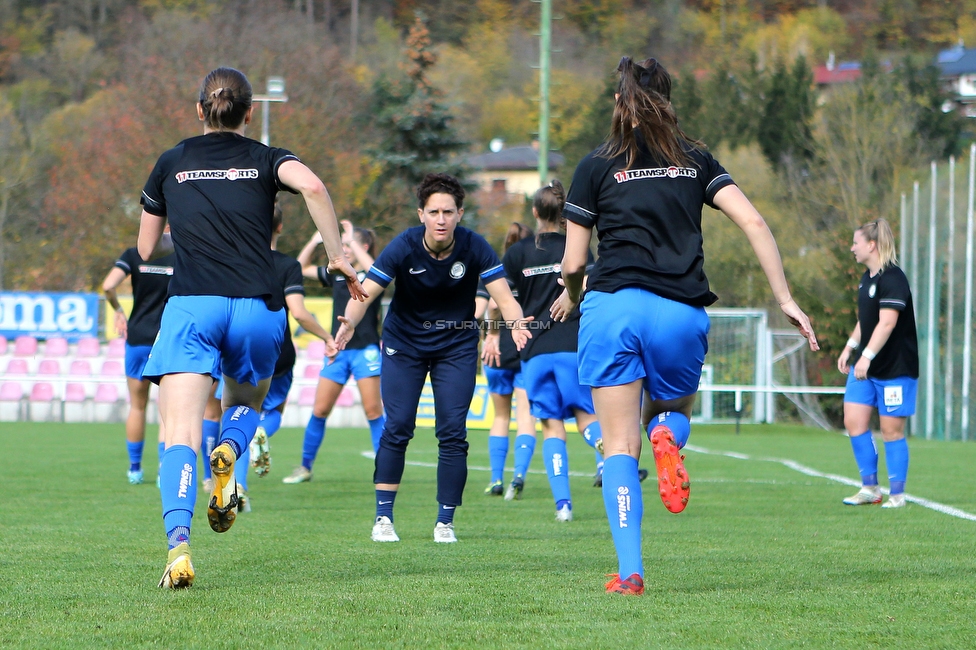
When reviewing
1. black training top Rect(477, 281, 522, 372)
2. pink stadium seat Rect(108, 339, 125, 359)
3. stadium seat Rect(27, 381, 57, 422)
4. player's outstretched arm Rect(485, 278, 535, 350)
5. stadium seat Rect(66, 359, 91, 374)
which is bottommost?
stadium seat Rect(27, 381, 57, 422)

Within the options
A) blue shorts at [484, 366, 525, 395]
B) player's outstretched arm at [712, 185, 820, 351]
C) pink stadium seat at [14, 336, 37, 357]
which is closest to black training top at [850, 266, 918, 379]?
blue shorts at [484, 366, 525, 395]

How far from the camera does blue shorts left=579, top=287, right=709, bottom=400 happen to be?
4.66 m

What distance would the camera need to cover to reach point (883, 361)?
30.5 ft

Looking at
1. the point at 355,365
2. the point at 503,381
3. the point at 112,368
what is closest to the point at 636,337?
the point at 503,381

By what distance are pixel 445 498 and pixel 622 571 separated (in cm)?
222

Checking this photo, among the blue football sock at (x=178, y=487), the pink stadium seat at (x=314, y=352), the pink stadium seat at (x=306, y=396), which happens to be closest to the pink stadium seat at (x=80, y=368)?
the pink stadium seat at (x=314, y=352)

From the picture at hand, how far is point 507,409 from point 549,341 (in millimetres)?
2474

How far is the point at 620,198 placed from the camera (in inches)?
186

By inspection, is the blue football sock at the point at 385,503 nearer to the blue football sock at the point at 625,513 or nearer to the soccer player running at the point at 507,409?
the blue football sock at the point at 625,513

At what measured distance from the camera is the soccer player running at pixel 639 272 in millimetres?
4668

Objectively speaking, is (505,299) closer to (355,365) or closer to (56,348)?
(355,365)

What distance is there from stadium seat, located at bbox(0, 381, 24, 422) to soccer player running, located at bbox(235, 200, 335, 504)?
13665 millimetres

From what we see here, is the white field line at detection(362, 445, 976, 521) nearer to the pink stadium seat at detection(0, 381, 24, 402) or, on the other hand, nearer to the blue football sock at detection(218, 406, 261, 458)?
the blue football sock at detection(218, 406, 261, 458)

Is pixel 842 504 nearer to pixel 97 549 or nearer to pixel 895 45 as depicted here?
pixel 97 549
